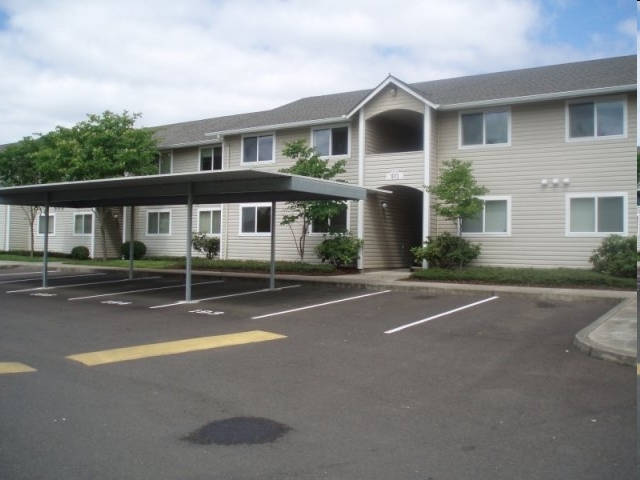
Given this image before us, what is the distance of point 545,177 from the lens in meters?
18.2

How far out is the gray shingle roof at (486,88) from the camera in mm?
18000

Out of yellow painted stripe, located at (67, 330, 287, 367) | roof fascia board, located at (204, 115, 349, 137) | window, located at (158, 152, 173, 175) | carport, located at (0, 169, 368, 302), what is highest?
roof fascia board, located at (204, 115, 349, 137)

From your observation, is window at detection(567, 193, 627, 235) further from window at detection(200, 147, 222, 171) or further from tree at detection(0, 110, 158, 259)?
tree at detection(0, 110, 158, 259)

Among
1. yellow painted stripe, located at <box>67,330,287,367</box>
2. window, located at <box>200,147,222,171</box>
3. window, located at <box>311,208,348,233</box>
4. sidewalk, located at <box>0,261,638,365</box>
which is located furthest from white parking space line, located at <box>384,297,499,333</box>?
window, located at <box>200,147,222,171</box>

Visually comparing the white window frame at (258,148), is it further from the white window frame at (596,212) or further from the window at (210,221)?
the white window frame at (596,212)

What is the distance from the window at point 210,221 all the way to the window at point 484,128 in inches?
442

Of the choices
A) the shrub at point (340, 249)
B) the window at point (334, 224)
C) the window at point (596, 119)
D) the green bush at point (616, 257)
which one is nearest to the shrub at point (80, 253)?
the window at point (334, 224)

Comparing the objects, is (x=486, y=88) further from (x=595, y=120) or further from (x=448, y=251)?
(x=448, y=251)

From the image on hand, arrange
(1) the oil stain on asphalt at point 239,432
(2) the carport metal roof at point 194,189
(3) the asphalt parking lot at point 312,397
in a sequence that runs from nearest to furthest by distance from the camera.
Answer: (3) the asphalt parking lot at point 312,397 < (1) the oil stain on asphalt at point 239,432 < (2) the carport metal roof at point 194,189

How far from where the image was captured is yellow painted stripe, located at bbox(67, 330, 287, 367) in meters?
8.11

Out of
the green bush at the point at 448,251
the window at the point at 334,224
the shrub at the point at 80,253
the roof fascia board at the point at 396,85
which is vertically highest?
the roof fascia board at the point at 396,85

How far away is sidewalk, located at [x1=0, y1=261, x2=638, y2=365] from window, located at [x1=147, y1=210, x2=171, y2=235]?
6.24m

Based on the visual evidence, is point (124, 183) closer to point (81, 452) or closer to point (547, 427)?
point (81, 452)

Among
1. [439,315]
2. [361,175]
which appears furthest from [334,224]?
[439,315]
